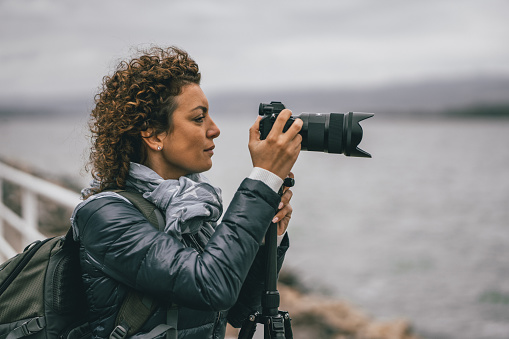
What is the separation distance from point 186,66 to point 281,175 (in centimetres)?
43

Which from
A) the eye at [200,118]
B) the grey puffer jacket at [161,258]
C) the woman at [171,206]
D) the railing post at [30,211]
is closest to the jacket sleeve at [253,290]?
the woman at [171,206]

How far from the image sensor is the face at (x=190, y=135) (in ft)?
4.43

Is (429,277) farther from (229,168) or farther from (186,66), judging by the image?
(186,66)

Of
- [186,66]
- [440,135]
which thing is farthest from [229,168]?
[440,135]

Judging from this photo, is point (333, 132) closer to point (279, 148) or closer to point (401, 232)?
point (279, 148)

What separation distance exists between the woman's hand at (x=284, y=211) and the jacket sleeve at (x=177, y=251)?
0.71 feet

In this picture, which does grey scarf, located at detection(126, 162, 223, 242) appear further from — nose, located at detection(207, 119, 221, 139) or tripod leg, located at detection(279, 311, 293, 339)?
tripod leg, located at detection(279, 311, 293, 339)

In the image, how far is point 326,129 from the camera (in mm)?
1342

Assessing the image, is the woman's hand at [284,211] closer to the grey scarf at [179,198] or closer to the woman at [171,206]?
the woman at [171,206]

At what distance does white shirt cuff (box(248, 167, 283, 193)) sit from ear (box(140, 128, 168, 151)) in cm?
30

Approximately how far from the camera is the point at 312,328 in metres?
6.07

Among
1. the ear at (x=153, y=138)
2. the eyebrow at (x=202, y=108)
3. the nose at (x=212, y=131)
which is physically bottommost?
the ear at (x=153, y=138)

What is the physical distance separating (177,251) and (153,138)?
0.38 metres

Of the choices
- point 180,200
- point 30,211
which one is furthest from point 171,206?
point 30,211
